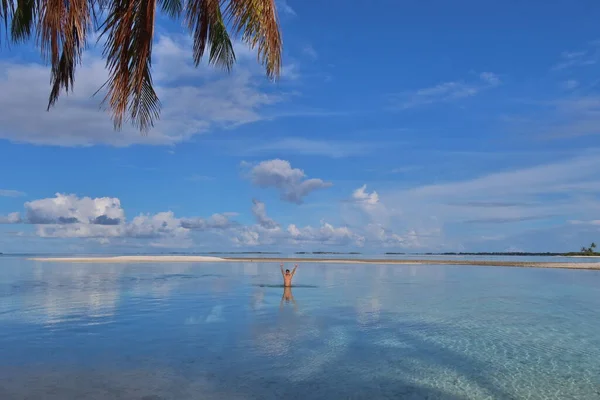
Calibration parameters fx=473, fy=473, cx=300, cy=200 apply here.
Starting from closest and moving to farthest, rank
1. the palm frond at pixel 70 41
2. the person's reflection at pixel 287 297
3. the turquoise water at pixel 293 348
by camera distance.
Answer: the palm frond at pixel 70 41 → the turquoise water at pixel 293 348 → the person's reflection at pixel 287 297

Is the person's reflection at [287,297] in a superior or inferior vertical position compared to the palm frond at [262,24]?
inferior

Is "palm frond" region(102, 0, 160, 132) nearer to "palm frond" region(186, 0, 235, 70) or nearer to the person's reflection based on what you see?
"palm frond" region(186, 0, 235, 70)

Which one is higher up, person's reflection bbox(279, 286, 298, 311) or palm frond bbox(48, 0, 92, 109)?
palm frond bbox(48, 0, 92, 109)

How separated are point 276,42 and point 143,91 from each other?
2.34 m

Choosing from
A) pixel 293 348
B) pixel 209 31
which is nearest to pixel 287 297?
pixel 293 348

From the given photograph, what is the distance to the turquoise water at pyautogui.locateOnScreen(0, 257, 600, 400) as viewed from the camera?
31.2 feet

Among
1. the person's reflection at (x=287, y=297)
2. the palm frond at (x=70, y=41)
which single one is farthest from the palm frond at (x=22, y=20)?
the person's reflection at (x=287, y=297)

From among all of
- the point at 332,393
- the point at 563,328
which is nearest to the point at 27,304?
the point at 332,393

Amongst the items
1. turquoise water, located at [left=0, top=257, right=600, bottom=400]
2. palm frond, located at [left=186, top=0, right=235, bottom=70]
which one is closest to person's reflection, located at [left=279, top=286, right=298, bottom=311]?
turquoise water, located at [left=0, top=257, right=600, bottom=400]

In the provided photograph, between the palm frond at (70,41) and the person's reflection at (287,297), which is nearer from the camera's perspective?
the palm frond at (70,41)

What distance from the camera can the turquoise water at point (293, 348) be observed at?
9508 millimetres

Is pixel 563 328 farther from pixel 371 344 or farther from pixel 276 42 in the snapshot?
pixel 276 42

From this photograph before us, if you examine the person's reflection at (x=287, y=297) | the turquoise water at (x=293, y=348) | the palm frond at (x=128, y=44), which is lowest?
the turquoise water at (x=293, y=348)

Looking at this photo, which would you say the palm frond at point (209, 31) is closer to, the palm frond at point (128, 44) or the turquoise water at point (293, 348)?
the palm frond at point (128, 44)
